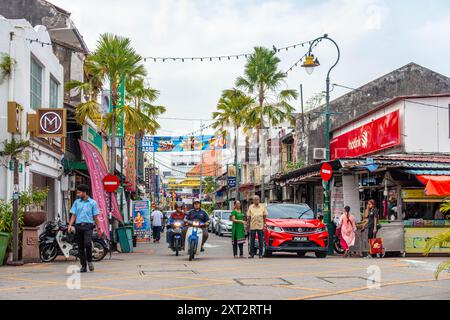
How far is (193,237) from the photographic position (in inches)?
741

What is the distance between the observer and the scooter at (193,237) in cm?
1869

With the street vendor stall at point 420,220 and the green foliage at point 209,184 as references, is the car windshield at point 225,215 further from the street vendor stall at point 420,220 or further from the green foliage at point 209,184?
the green foliage at point 209,184

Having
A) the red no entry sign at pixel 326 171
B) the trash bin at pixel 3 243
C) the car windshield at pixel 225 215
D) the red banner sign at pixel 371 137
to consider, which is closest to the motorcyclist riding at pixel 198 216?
the red no entry sign at pixel 326 171

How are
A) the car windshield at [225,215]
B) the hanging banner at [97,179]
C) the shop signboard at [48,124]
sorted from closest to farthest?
the shop signboard at [48,124] < the hanging banner at [97,179] < the car windshield at [225,215]

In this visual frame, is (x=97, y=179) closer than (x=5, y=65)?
No

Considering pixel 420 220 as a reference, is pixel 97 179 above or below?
above

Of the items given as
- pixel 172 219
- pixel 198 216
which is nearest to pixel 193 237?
pixel 198 216

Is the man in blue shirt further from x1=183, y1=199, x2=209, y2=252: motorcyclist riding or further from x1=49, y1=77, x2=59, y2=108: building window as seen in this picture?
x1=49, y1=77, x2=59, y2=108: building window

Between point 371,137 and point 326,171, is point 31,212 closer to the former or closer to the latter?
point 326,171

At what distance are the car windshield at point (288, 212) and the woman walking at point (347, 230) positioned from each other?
1.10 meters

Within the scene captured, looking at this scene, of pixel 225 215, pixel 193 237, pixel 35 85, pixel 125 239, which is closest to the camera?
pixel 193 237

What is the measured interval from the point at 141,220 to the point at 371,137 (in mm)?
11581

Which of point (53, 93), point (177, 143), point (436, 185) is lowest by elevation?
point (436, 185)

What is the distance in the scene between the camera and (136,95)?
110ft
